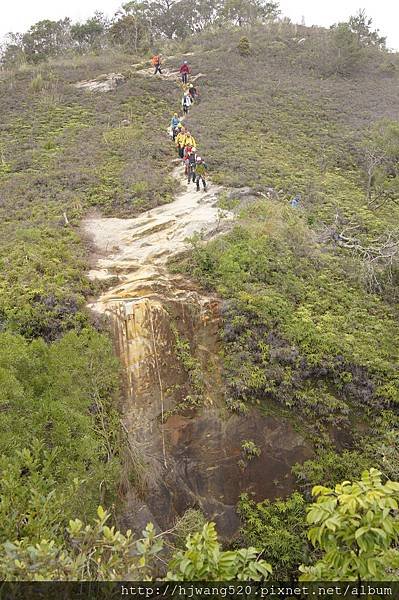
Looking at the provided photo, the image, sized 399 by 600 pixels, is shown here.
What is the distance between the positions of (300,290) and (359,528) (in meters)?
8.51

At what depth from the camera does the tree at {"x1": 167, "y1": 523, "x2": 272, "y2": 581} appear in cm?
285

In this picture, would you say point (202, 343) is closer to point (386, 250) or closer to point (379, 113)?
point (386, 250)

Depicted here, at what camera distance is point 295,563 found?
7.45 metres

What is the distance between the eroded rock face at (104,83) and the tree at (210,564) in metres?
28.3

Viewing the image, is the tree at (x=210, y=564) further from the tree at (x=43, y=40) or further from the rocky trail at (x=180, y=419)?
the tree at (x=43, y=40)

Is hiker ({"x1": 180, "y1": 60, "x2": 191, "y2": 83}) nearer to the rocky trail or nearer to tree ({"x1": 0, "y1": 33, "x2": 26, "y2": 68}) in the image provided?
tree ({"x1": 0, "y1": 33, "x2": 26, "y2": 68})

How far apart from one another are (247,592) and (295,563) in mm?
4576

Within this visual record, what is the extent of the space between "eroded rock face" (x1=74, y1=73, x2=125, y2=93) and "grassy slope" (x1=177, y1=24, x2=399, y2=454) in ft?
28.4

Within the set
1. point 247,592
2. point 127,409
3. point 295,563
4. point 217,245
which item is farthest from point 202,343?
point 247,592

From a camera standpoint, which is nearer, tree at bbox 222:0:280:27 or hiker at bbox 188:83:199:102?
hiker at bbox 188:83:199:102

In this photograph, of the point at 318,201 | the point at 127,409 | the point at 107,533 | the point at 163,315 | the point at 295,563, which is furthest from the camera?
the point at 318,201

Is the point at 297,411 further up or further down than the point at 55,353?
further down

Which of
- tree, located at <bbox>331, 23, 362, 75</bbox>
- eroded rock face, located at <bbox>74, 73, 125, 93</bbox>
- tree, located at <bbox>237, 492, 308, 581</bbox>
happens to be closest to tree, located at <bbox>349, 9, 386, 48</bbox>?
tree, located at <bbox>331, 23, 362, 75</bbox>

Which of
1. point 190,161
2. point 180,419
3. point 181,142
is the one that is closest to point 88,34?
point 181,142
